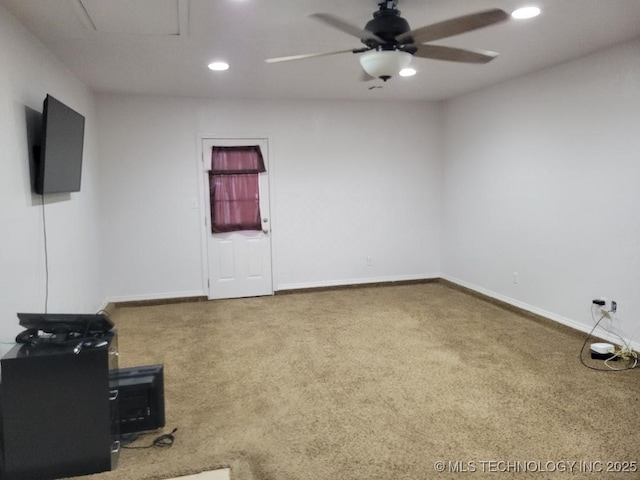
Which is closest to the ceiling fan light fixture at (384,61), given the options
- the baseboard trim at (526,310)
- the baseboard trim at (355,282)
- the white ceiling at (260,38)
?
the white ceiling at (260,38)

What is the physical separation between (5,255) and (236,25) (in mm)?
1978

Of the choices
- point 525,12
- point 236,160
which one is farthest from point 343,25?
point 236,160

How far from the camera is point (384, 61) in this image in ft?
8.16

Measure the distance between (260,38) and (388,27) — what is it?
1201 mm

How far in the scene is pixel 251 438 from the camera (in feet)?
8.43

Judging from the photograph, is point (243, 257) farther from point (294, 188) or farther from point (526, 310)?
point (526, 310)

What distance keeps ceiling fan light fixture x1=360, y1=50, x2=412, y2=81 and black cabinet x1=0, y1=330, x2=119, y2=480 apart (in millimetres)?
2023

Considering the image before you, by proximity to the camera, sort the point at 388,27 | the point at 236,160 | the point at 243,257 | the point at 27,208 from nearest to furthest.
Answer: the point at 388,27
the point at 27,208
the point at 236,160
the point at 243,257

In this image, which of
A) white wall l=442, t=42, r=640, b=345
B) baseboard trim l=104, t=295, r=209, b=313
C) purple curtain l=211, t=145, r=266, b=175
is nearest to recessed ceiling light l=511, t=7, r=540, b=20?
white wall l=442, t=42, r=640, b=345

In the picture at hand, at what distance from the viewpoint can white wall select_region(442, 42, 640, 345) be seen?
11.9ft

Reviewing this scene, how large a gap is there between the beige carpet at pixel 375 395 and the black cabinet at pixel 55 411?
195 millimetres

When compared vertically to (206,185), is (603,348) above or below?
below

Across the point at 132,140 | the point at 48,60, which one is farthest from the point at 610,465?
the point at 132,140

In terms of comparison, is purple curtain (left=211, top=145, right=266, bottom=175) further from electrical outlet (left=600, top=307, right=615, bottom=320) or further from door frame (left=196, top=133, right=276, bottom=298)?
electrical outlet (left=600, top=307, right=615, bottom=320)
